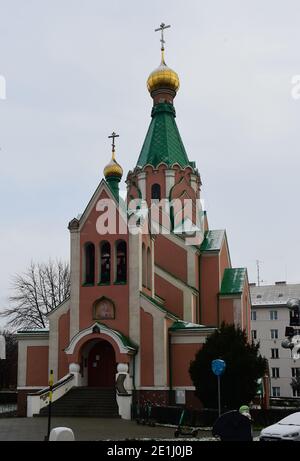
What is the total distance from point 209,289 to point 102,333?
29.4ft

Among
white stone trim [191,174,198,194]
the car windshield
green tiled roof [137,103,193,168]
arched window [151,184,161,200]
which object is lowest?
the car windshield

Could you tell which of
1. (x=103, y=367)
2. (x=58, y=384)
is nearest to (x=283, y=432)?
(x=58, y=384)

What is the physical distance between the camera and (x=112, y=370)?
94.4ft

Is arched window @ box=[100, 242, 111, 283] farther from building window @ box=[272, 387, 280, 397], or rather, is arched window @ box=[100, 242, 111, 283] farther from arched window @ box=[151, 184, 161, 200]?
building window @ box=[272, 387, 280, 397]

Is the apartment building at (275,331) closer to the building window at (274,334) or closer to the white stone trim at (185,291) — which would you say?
the building window at (274,334)

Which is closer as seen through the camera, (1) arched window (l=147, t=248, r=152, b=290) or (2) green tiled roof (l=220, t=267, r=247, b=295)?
(1) arched window (l=147, t=248, r=152, b=290)

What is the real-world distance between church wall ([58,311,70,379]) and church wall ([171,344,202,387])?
4.95 metres

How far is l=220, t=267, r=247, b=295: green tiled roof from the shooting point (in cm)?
3416

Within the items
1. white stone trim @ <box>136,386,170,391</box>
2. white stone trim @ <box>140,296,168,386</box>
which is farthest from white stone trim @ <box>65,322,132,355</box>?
Answer: white stone trim @ <box>136,386,170,391</box>

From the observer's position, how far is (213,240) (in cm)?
3556

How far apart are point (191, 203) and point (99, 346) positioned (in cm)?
1113

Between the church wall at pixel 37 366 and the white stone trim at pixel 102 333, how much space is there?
2.76m

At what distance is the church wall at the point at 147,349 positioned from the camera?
90.1 ft
